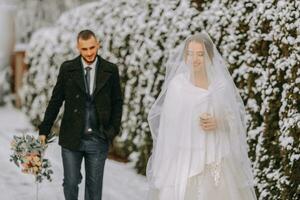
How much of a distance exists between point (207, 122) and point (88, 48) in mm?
1206

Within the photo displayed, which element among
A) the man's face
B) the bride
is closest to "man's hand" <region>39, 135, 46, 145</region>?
the man's face

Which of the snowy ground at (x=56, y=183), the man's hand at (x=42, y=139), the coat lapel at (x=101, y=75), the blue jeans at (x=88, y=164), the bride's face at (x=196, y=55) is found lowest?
the snowy ground at (x=56, y=183)

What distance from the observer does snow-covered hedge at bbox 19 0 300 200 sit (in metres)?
6.38

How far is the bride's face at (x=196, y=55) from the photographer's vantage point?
5477 millimetres

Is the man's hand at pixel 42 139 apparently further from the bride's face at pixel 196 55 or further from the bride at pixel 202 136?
the bride's face at pixel 196 55

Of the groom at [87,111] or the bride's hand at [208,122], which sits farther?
the groom at [87,111]

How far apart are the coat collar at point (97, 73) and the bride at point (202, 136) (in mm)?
591

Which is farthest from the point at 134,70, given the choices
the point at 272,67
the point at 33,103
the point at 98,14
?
the point at 33,103

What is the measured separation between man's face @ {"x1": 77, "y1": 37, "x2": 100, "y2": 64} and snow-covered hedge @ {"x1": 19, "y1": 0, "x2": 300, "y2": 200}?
1.87 metres

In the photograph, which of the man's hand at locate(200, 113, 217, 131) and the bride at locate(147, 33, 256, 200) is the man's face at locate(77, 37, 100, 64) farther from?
the man's hand at locate(200, 113, 217, 131)

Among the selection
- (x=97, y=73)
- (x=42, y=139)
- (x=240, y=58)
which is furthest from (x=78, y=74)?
(x=240, y=58)

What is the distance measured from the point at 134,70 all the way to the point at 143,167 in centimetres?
136

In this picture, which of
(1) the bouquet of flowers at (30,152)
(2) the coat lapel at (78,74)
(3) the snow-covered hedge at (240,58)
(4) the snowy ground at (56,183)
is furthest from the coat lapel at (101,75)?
(4) the snowy ground at (56,183)

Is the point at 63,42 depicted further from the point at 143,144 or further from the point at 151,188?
the point at 151,188
